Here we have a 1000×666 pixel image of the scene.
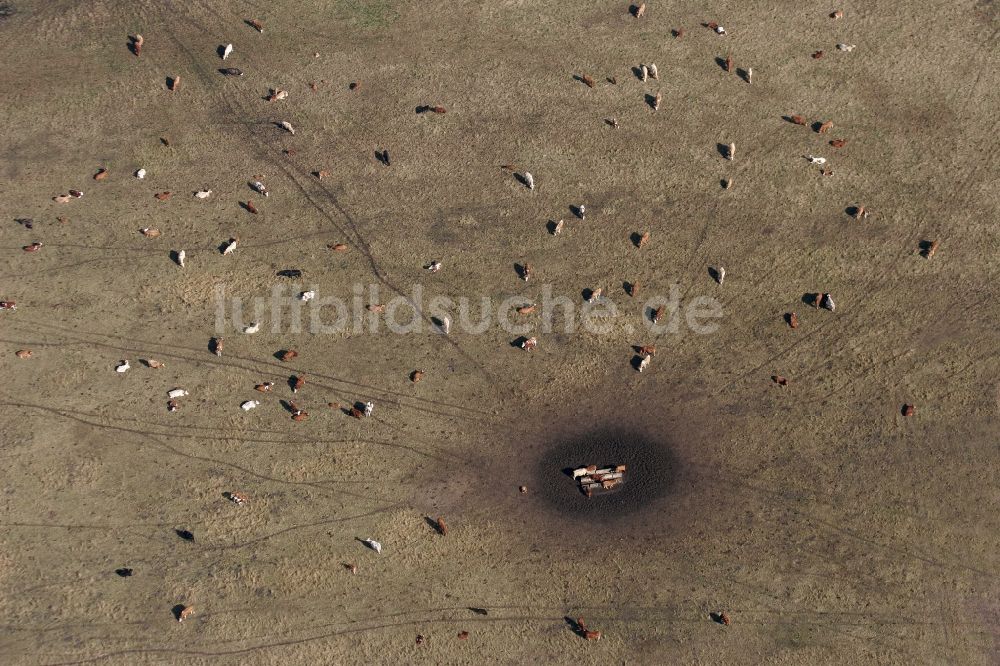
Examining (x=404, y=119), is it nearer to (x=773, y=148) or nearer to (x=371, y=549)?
(x=773, y=148)

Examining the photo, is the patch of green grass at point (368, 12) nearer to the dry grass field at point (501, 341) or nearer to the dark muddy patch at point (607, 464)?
the dry grass field at point (501, 341)

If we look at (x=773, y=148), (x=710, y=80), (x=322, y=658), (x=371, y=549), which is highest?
(x=710, y=80)

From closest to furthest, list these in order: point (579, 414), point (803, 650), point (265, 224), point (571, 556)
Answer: point (803, 650) → point (571, 556) → point (579, 414) → point (265, 224)

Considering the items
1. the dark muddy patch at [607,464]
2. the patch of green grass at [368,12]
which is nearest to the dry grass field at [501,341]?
the dark muddy patch at [607,464]

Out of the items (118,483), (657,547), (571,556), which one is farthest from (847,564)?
(118,483)

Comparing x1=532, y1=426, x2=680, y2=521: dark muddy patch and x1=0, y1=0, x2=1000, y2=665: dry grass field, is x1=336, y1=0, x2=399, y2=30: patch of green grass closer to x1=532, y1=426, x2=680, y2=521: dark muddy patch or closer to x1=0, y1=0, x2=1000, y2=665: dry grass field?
x1=0, y1=0, x2=1000, y2=665: dry grass field

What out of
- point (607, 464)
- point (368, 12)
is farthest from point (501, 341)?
point (368, 12)

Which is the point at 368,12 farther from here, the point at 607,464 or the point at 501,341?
the point at 607,464
